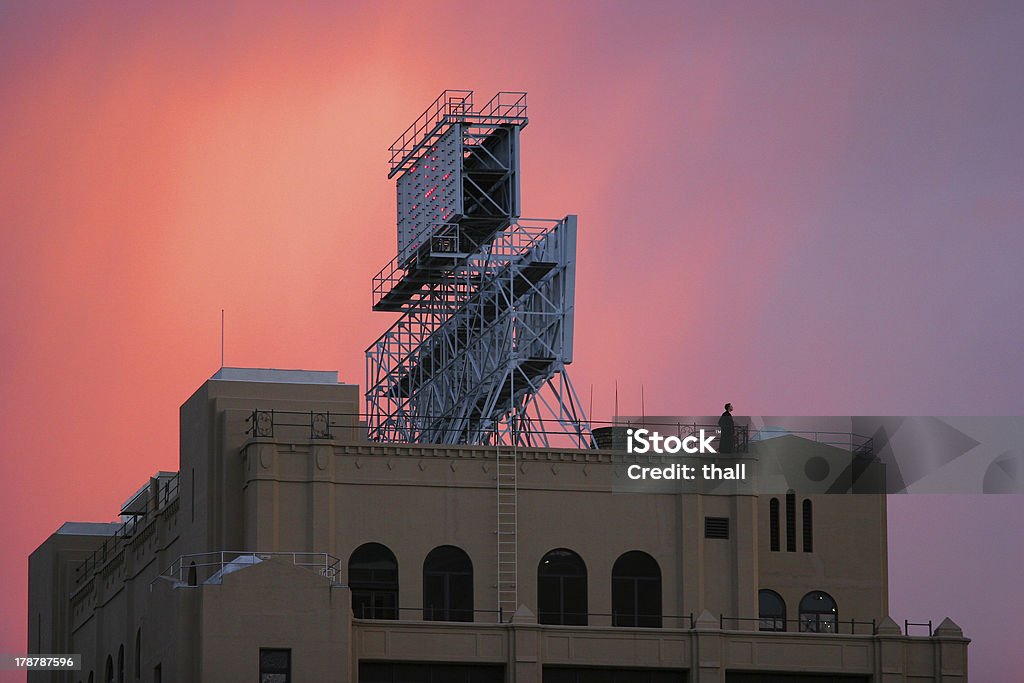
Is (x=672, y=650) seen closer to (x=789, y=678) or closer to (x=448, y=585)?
(x=789, y=678)

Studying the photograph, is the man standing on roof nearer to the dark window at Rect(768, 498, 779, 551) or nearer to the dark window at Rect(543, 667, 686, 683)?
the dark window at Rect(768, 498, 779, 551)

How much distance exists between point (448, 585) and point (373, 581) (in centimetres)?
253

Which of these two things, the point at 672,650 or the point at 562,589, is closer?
the point at 672,650

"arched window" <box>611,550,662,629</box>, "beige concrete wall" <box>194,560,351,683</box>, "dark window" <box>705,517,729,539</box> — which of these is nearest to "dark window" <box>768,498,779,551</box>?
"dark window" <box>705,517,729,539</box>

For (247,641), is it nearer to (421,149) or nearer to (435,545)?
(435,545)

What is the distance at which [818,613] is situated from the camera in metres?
96.8

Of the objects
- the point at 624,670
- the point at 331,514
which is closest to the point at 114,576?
the point at 331,514

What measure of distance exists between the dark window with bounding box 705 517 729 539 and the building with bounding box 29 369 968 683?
7 centimetres

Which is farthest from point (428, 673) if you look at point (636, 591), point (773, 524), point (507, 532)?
point (773, 524)

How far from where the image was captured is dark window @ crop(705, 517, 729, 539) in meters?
93.9

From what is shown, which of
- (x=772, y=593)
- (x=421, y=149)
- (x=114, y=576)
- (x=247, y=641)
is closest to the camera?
(x=247, y=641)

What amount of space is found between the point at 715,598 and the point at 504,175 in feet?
79.3

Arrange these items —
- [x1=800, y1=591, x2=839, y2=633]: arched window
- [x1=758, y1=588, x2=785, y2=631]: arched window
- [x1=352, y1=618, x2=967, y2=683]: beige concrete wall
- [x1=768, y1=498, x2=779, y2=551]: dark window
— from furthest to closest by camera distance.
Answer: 1. [x1=768, y1=498, x2=779, y2=551]: dark window
2. [x1=800, y1=591, x2=839, y2=633]: arched window
3. [x1=758, y1=588, x2=785, y2=631]: arched window
4. [x1=352, y1=618, x2=967, y2=683]: beige concrete wall

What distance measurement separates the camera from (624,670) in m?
89.1
